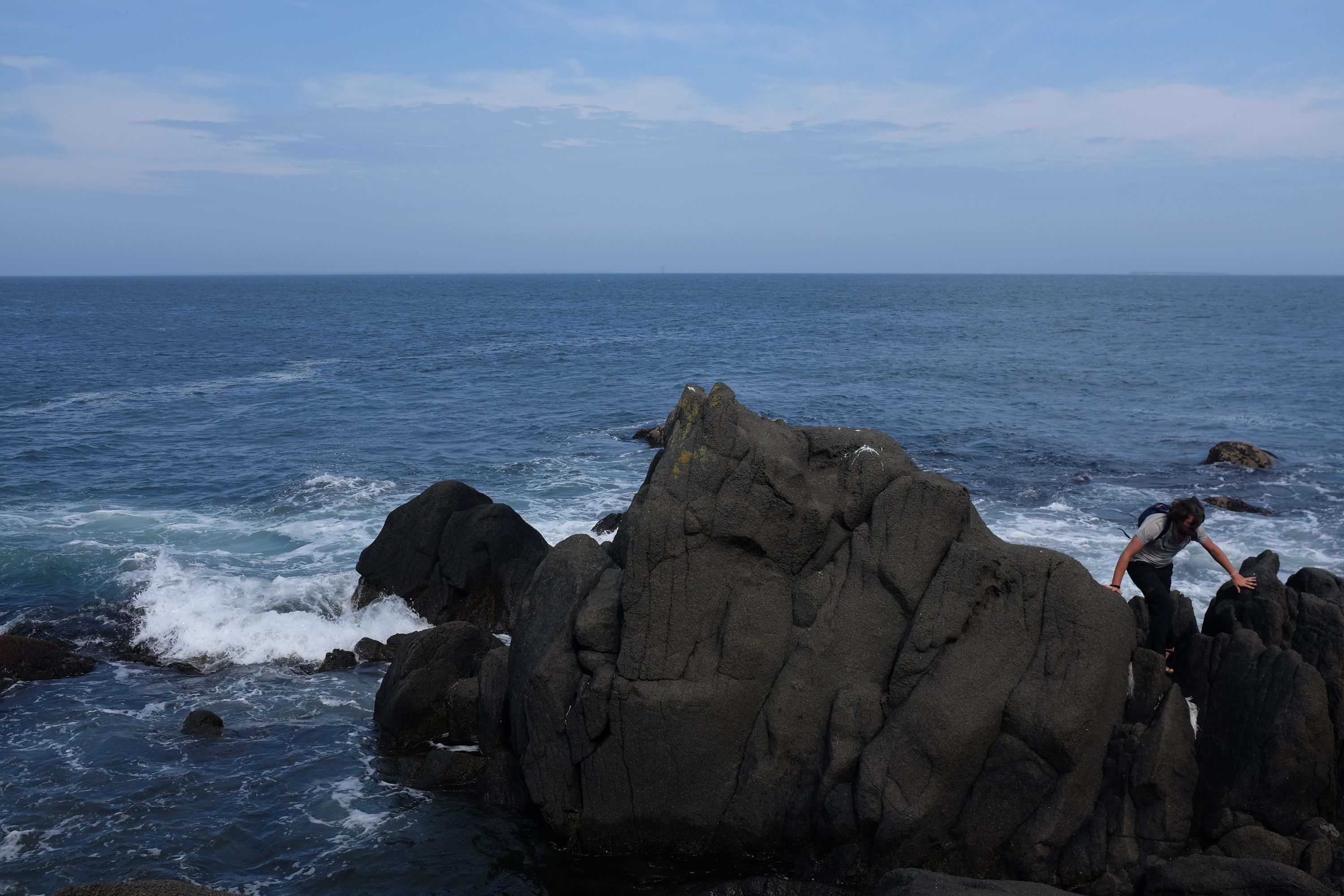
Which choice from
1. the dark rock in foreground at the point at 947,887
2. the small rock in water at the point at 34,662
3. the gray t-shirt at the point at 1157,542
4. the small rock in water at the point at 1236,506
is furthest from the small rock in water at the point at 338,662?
the small rock in water at the point at 1236,506

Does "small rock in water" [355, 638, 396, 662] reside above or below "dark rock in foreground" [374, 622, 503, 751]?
below

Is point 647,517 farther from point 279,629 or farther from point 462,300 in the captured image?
point 462,300

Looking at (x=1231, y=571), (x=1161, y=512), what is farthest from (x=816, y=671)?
(x=1231, y=571)

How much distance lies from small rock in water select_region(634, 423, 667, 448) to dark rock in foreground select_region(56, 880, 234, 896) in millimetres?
31739

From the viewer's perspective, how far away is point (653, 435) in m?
43.2

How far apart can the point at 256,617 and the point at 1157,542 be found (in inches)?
759

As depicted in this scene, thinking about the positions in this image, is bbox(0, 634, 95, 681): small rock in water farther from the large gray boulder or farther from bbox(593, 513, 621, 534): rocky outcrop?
bbox(593, 513, 621, 534): rocky outcrop

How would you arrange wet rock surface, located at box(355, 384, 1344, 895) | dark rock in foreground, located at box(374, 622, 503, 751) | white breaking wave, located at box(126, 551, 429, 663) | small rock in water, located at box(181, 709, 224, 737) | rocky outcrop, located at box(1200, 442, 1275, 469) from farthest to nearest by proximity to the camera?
rocky outcrop, located at box(1200, 442, 1275, 469), white breaking wave, located at box(126, 551, 429, 663), small rock in water, located at box(181, 709, 224, 737), dark rock in foreground, located at box(374, 622, 503, 751), wet rock surface, located at box(355, 384, 1344, 895)

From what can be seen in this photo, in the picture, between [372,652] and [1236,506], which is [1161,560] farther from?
[1236,506]

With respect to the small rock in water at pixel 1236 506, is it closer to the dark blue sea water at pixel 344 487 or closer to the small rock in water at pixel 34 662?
the dark blue sea water at pixel 344 487

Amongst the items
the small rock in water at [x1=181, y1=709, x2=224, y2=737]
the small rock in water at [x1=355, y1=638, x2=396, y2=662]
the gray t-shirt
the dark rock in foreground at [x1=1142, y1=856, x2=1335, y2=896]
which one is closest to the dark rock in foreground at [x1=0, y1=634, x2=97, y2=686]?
the small rock in water at [x1=181, y1=709, x2=224, y2=737]

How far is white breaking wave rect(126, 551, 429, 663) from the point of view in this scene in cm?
2212

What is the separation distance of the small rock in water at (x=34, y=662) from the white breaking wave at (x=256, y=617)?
5.55 ft

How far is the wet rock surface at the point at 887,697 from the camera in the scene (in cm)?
1223
